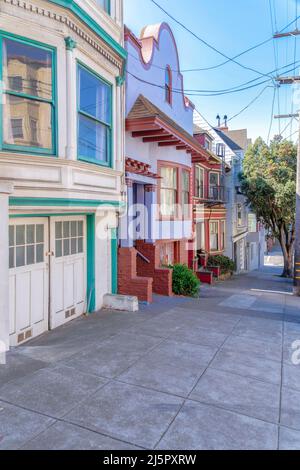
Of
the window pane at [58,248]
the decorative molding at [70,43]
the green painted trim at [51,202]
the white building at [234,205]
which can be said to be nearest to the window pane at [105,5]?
the decorative molding at [70,43]

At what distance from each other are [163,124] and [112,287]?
4.89 metres

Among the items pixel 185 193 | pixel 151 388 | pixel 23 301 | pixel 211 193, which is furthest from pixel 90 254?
pixel 211 193

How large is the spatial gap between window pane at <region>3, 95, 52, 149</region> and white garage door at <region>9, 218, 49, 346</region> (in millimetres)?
1403

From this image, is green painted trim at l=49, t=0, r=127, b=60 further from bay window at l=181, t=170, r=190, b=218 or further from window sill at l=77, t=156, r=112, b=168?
bay window at l=181, t=170, r=190, b=218

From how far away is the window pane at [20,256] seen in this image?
233 inches

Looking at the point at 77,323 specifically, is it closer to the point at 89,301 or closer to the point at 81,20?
the point at 89,301

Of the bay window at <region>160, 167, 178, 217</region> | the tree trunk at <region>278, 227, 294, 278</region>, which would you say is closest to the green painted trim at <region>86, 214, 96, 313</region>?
the bay window at <region>160, 167, 178, 217</region>

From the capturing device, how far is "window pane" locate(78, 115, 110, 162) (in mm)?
6969

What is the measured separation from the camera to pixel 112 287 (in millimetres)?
8891

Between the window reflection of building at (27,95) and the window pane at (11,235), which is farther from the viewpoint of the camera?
the window pane at (11,235)

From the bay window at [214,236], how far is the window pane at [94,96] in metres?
15.0

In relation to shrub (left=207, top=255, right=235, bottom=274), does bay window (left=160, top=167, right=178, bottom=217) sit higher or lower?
higher

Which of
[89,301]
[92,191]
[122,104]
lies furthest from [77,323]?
[122,104]

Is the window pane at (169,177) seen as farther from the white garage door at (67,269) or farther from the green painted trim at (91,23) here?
the white garage door at (67,269)
